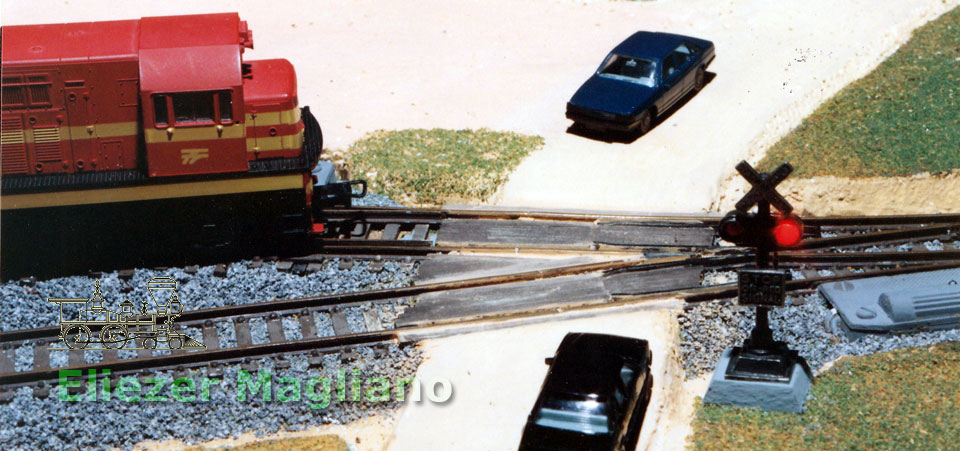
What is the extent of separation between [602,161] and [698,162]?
1953mm

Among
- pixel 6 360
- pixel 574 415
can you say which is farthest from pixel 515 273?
pixel 6 360

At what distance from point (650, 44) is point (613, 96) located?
2062 millimetres

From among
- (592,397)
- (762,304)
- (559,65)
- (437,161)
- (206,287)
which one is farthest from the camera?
(559,65)

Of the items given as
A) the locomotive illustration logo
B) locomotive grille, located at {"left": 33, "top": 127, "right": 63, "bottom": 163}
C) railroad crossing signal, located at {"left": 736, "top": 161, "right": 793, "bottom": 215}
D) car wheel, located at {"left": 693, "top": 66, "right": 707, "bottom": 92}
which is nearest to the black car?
railroad crossing signal, located at {"left": 736, "top": 161, "right": 793, "bottom": 215}

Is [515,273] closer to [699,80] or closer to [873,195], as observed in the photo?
[873,195]

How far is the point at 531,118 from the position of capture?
2573 cm

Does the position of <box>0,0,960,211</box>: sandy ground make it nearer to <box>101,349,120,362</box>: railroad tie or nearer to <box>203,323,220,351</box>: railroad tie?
<box>203,323,220,351</box>: railroad tie

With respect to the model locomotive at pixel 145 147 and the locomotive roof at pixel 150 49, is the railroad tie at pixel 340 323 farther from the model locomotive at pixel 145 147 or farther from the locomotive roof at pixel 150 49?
the locomotive roof at pixel 150 49

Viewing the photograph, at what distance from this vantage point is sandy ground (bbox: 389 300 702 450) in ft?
54.8

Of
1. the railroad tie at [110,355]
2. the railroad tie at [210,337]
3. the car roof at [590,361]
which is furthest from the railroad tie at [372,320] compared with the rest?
the railroad tie at [110,355]

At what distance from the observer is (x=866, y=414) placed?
631 inches

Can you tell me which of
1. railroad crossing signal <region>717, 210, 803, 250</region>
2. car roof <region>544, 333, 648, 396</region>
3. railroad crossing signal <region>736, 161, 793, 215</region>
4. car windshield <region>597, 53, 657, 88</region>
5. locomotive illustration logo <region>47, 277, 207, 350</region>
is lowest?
locomotive illustration logo <region>47, 277, 207, 350</region>

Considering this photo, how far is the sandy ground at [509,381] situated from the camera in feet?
54.8

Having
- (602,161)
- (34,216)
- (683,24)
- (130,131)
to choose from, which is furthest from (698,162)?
(34,216)
